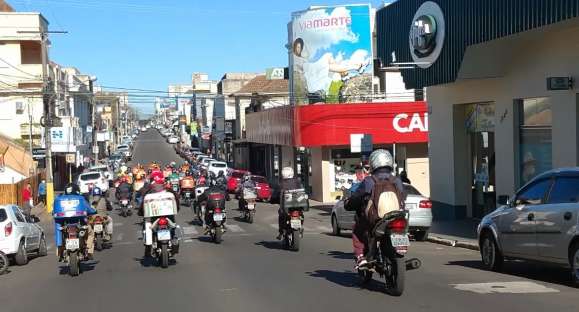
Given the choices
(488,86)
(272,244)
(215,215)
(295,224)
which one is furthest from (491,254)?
(488,86)

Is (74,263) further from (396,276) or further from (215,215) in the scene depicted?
(396,276)

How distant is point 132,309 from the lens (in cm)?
940

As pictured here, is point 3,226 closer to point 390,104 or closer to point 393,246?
point 393,246

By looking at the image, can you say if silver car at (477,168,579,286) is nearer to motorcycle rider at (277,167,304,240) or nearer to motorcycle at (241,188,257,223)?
motorcycle rider at (277,167,304,240)

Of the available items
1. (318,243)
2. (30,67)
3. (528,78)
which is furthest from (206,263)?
(30,67)

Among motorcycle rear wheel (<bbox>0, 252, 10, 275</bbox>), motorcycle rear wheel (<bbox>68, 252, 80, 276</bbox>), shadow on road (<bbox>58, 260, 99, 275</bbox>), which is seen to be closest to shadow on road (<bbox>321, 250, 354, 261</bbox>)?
shadow on road (<bbox>58, 260, 99, 275</bbox>)

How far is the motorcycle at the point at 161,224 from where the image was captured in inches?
542

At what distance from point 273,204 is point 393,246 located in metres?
30.6

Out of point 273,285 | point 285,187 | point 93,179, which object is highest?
point 285,187

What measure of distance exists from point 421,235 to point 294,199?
4562 millimetres

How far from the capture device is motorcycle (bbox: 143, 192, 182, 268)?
1376cm

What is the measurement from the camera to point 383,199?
9297 mm

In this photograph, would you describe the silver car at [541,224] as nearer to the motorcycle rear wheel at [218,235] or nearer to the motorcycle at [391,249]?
the motorcycle at [391,249]

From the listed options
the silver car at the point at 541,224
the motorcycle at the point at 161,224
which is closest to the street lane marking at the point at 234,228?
the motorcycle at the point at 161,224
